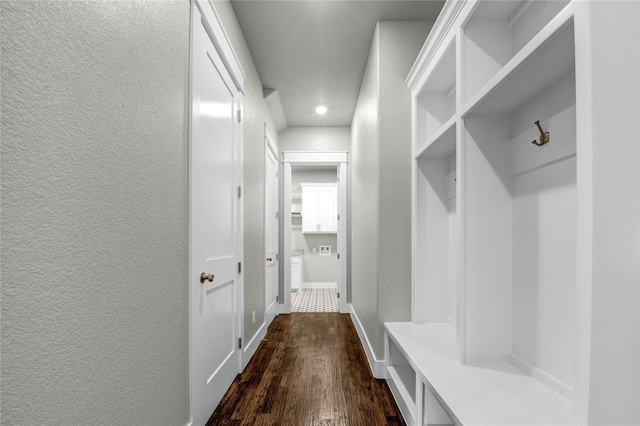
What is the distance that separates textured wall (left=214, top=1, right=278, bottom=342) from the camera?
2713 millimetres

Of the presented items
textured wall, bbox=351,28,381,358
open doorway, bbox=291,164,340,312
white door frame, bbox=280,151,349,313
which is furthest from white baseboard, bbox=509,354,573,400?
open doorway, bbox=291,164,340,312

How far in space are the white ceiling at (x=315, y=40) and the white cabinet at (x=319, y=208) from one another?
2.74 m

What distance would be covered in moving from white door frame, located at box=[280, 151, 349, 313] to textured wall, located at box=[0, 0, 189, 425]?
3.34 m

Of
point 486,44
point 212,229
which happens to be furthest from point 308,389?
point 486,44

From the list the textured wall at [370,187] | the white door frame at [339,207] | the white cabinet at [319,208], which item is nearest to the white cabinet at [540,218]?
the textured wall at [370,187]

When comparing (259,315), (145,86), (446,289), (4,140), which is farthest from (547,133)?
(259,315)

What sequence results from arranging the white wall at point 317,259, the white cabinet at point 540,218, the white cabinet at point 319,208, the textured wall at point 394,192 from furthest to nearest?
the white wall at point 317,259 < the white cabinet at point 319,208 < the textured wall at point 394,192 < the white cabinet at point 540,218

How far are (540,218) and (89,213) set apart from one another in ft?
5.25

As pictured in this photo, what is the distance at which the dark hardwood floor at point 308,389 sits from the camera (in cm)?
193

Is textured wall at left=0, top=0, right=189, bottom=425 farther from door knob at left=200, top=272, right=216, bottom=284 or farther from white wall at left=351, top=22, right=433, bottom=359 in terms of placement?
white wall at left=351, top=22, right=433, bottom=359

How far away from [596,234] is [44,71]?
1.35 m

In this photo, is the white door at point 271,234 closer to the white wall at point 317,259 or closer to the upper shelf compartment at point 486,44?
the white wall at point 317,259

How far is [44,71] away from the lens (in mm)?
755

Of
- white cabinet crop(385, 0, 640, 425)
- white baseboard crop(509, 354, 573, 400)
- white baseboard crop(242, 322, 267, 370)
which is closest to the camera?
white cabinet crop(385, 0, 640, 425)
